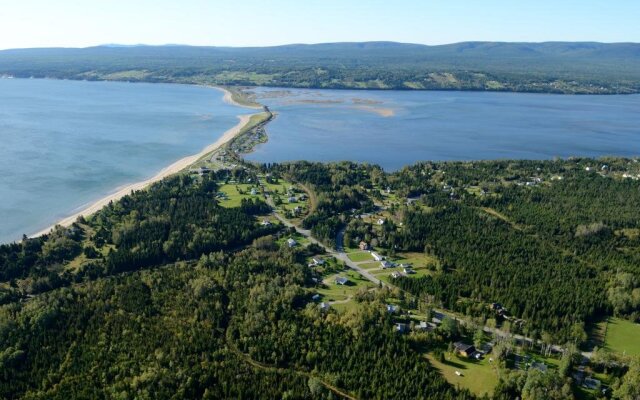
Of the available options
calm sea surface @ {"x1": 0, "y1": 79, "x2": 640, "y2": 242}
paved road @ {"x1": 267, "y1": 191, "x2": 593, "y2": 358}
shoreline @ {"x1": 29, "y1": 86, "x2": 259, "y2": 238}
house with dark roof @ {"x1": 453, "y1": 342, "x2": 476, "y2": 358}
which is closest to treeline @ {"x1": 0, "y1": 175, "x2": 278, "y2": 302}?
paved road @ {"x1": 267, "y1": 191, "x2": 593, "y2": 358}

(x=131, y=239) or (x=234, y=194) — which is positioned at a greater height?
(x=234, y=194)

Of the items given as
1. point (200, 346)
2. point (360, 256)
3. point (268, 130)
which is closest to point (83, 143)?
point (268, 130)

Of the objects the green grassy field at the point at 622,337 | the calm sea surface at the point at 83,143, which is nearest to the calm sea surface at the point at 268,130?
the calm sea surface at the point at 83,143

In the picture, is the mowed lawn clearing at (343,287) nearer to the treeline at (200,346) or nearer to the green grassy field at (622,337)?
the treeline at (200,346)

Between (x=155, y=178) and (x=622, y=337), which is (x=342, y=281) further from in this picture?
(x=155, y=178)

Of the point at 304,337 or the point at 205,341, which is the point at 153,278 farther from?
the point at 304,337

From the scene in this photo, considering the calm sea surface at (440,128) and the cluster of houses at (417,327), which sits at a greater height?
the calm sea surface at (440,128)

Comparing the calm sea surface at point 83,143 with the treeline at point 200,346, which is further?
the calm sea surface at point 83,143
